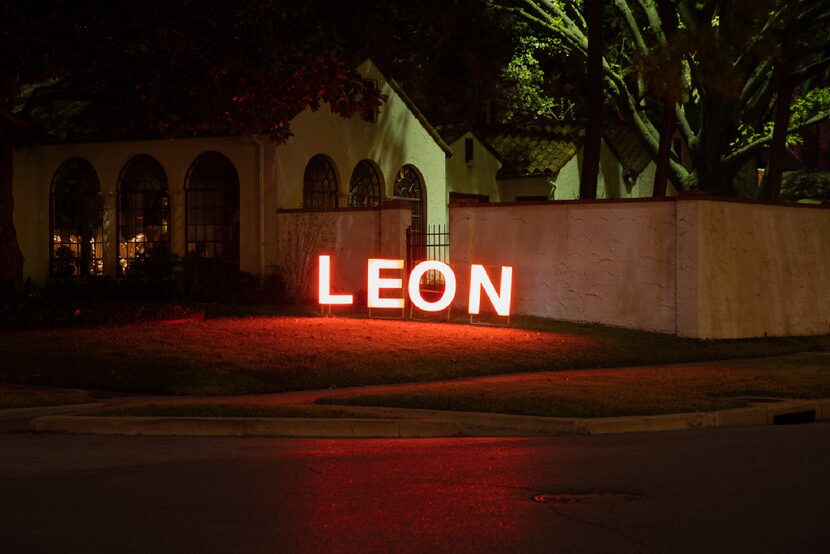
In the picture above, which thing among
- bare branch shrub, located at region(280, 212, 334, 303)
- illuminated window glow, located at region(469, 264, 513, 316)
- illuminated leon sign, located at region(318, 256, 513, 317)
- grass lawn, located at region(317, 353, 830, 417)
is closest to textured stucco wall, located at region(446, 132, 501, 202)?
bare branch shrub, located at region(280, 212, 334, 303)

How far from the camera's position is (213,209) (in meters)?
28.3

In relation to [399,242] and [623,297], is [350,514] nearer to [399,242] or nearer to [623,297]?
[623,297]

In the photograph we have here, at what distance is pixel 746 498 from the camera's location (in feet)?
26.9

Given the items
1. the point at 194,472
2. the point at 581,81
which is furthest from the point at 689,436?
the point at 581,81

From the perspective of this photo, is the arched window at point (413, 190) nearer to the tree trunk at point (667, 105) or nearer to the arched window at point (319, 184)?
the arched window at point (319, 184)

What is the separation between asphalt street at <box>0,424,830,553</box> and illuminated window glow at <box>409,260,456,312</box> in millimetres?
10184

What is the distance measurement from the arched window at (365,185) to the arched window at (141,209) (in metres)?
4.59

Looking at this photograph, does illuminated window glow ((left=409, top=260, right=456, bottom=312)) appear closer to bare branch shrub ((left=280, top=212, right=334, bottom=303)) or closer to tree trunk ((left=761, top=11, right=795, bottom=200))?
bare branch shrub ((left=280, top=212, right=334, bottom=303))

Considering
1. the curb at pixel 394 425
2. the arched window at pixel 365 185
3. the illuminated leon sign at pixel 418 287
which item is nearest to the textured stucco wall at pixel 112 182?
the arched window at pixel 365 185

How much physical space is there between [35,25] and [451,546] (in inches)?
591

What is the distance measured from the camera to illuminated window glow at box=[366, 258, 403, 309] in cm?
2238

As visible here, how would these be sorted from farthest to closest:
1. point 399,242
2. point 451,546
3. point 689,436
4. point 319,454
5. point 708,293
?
point 399,242 < point 708,293 < point 689,436 < point 319,454 < point 451,546

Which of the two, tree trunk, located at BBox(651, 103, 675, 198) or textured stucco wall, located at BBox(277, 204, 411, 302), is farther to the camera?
tree trunk, located at BBox(651, 103, 675, 198)

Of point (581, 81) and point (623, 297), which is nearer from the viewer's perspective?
point (623, 297)
